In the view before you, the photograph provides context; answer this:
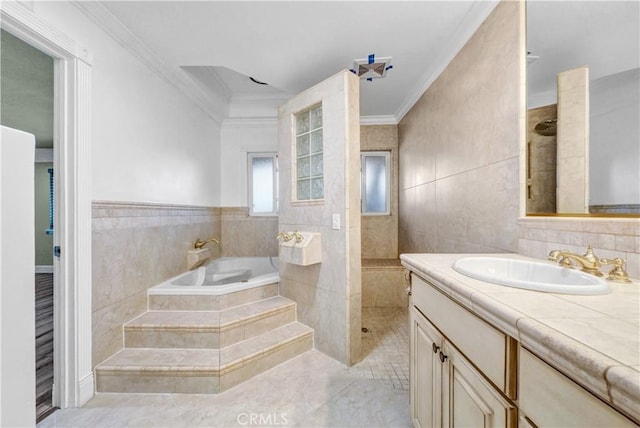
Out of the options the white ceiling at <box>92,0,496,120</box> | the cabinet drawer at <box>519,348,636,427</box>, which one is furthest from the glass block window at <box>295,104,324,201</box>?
the cabinet drawer at <box>519,348,636,427</box>

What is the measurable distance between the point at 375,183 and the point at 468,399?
307 cm

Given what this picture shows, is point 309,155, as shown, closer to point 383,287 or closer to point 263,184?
point 263,184

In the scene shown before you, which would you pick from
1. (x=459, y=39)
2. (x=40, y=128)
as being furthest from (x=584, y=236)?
(x=40, y=128)

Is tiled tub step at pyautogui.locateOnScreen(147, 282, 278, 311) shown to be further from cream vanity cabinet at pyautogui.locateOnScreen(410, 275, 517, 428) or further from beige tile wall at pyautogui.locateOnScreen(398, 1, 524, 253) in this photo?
beige tile wall at pyautogui.locateOnScreen(398, 1, 524, 253)

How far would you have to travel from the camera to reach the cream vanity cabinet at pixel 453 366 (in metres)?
0.66

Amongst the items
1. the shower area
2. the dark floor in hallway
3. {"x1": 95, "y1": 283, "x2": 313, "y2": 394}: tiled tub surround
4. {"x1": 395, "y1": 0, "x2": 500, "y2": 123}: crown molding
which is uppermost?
{"x1": 395, "y1": 0, "x2": 500, "y2": 123}: crown molding

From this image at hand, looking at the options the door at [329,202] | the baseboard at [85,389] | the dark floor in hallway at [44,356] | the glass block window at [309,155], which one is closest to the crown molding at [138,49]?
the door at [329,202]

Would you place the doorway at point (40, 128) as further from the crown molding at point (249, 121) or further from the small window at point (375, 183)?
the small window at point (375, 183)

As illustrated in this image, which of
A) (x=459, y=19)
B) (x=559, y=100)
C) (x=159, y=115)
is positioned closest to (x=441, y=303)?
(x=559, y=100)

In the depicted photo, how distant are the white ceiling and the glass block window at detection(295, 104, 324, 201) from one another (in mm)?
459

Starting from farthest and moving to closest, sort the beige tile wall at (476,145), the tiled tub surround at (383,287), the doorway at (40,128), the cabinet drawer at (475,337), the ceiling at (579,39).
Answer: the tiled tub surround at (383,287) → the doorway at (40,128) → the beige tile wall at (476,145) → the ceiling at (579,39) → the cabinet drawer at (475,337)

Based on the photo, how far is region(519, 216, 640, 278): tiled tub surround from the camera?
2.74 feet

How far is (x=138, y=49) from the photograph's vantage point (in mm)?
1946

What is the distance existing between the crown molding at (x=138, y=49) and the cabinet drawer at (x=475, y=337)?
8.05 feet
